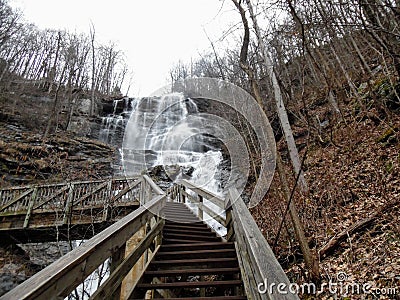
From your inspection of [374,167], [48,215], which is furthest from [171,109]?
[374,167]

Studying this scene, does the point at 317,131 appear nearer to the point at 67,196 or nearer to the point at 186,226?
the point at 186,226

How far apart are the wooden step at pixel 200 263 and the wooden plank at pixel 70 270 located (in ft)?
3.89

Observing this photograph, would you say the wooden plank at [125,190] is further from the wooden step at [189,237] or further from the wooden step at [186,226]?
the wooden step at [189,237]

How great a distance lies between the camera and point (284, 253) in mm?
4457

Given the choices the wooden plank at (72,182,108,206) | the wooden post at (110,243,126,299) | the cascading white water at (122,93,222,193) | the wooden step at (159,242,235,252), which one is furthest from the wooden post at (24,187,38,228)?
the cascading white water at (122,93,222,193)

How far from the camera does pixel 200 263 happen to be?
296 centimetres

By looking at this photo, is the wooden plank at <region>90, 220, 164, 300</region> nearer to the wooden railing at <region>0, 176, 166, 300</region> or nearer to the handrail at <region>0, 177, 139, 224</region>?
the wooden railing at <region>0, 176, 166, 300</region>

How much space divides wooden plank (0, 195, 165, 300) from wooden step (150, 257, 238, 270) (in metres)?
1.19

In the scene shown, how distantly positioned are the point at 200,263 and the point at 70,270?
6.77 ft

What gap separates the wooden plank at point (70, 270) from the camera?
91 centimetres

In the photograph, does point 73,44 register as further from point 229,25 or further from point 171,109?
point 229,25

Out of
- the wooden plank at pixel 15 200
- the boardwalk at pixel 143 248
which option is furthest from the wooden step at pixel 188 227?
the wooden plank at pixel 15 200

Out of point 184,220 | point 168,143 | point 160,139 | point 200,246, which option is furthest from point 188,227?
point 160,139

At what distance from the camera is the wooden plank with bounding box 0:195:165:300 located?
91 centimetres
